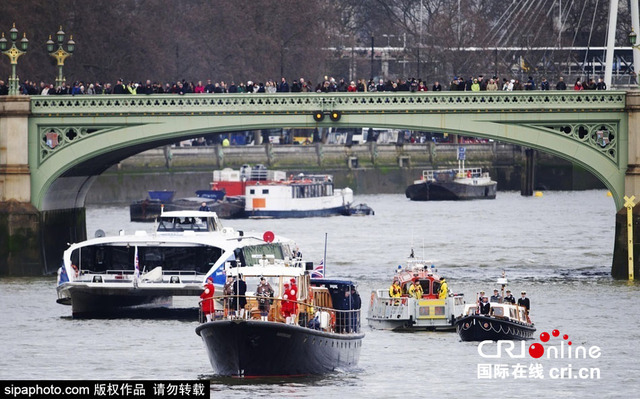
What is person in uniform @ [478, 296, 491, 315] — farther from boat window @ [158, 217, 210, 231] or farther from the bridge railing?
the bridge railing

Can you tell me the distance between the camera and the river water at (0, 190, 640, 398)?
5278 centimetres

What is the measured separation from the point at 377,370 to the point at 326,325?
2830 millimetres

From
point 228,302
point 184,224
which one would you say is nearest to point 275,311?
point 228,302

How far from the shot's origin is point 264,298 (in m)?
51.7

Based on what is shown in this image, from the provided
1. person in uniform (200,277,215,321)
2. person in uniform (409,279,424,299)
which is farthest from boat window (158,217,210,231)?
person in uniform (200,277,215,321)

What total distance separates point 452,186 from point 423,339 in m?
86.8

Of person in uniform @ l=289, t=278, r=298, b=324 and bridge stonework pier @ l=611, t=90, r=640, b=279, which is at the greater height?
bridge stonework pier @ l=611, t=90, r=640, b=279

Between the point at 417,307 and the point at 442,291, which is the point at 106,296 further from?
the point at 442,291

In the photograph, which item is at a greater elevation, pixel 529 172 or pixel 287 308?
pixel 529 172

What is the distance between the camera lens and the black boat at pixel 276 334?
51406 mm

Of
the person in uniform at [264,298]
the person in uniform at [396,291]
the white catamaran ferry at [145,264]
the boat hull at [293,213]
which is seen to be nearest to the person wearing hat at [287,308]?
the person in uniform at [264,298]

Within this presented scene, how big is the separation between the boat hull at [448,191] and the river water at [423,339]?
4022cm

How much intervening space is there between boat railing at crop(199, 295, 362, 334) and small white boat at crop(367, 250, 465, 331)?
11.0 m

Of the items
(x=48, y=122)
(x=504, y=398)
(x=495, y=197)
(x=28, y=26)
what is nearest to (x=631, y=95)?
(x=48, y=122)
